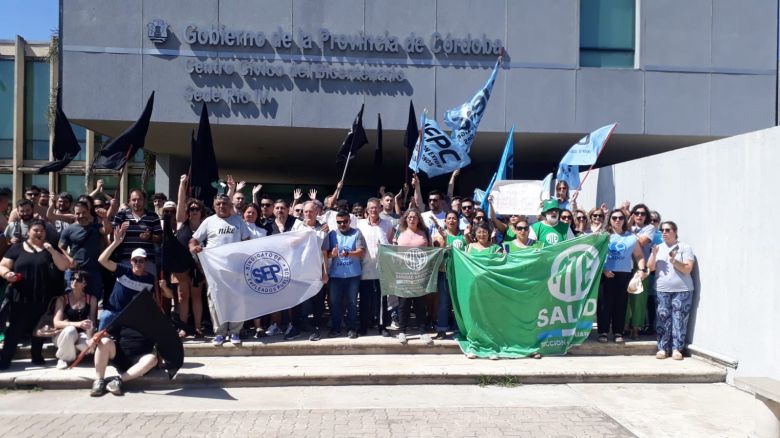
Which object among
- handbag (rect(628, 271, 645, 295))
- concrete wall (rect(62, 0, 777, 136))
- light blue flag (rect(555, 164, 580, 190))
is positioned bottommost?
handbag (rect(628, 271, 645, 295))

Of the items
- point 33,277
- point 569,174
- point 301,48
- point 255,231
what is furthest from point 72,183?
point 569,174

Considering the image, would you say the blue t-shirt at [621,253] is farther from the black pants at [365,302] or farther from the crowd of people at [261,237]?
the black pants at [365,302]

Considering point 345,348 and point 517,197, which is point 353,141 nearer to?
point 517,197

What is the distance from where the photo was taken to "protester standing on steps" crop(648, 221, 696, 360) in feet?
25.0

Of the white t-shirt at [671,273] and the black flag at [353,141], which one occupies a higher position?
the black flag at [353,141]

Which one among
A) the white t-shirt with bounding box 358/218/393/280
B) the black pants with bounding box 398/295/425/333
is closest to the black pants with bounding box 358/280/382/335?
the white t-shirt with bounding box 358/218/393/280

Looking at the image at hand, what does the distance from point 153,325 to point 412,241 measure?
353 cm

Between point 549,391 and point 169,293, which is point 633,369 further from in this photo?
point 169,293

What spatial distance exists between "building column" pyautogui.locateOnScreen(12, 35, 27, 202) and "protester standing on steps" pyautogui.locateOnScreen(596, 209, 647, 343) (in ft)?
78.7

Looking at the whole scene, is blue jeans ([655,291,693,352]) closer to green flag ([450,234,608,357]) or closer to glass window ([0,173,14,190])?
green flag ([450,234,608,357])

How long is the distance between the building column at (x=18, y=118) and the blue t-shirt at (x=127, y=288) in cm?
2062

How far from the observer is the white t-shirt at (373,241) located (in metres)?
8.23

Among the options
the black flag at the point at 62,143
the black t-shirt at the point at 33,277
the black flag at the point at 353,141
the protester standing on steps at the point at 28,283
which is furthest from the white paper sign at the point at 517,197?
the black flag at the point at 62,143

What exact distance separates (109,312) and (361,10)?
366 inches
